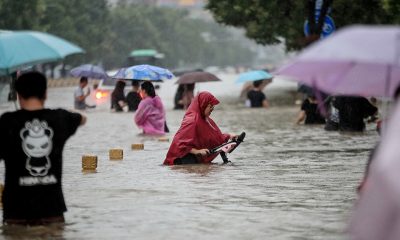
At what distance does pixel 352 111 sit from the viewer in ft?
78.2

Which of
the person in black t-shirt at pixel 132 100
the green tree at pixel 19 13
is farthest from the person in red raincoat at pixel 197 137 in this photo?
the green tree at pixel 19 13

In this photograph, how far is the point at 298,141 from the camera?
2152 centimetres

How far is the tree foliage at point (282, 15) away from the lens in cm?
3828

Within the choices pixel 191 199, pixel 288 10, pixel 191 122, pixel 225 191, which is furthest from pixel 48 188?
pixel 288 10

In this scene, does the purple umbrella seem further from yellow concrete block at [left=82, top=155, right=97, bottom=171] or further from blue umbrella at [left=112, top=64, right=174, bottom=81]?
blue umbrella at [left=112, top=64, right=174, bottom=81]

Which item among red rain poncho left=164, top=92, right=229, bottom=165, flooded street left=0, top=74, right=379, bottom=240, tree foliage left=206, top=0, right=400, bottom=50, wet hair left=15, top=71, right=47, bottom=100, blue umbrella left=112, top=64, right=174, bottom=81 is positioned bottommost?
flooded street left=0, top=74, right=379, bottom=240

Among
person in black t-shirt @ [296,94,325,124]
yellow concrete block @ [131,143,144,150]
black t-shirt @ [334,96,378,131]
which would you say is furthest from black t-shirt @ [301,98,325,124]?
yellow concrete block @ [131,143,144,150]

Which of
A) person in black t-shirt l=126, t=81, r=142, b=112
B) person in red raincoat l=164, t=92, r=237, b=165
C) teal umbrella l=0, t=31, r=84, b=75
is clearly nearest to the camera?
teal umbrella l=0, t=31, r=84, b=75

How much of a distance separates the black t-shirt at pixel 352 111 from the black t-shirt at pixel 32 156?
14.8 m

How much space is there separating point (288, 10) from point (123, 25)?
87290 mm

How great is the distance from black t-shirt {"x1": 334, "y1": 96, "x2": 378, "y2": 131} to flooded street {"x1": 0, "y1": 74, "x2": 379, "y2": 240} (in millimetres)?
1149

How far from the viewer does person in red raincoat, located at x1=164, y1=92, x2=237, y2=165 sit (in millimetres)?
15703

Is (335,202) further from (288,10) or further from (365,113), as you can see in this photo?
(288,10)

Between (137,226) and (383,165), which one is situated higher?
(383,165)
